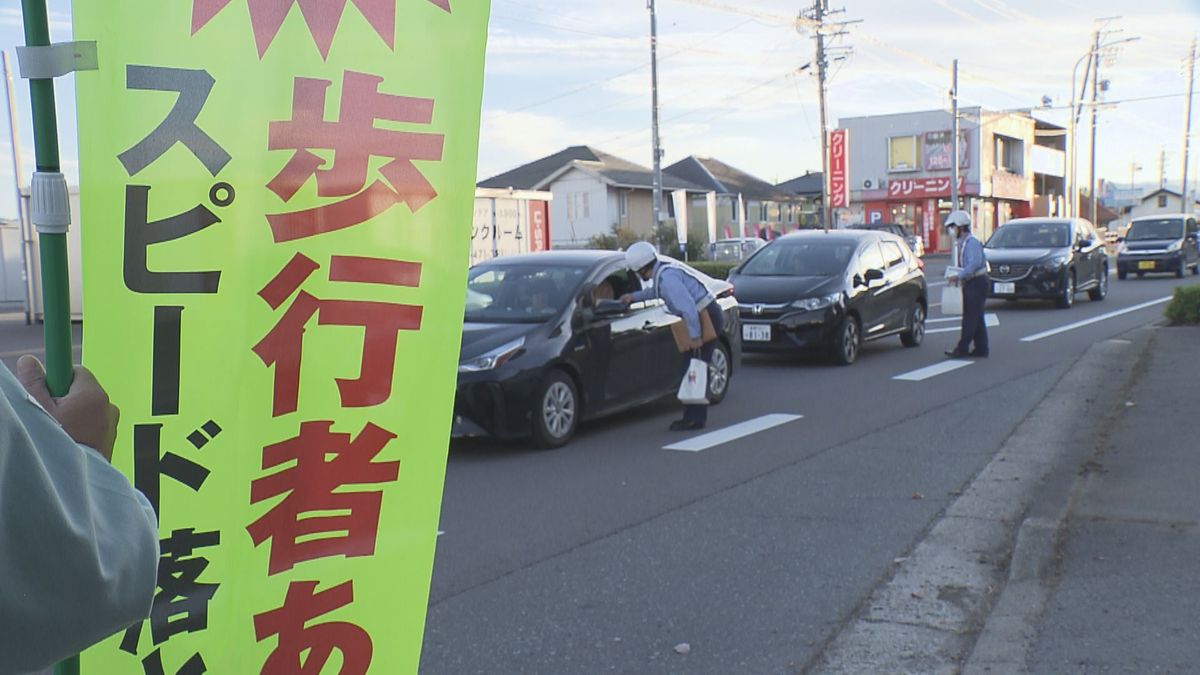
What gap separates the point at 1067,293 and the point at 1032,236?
1702 millimetres

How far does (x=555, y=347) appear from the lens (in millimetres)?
9094

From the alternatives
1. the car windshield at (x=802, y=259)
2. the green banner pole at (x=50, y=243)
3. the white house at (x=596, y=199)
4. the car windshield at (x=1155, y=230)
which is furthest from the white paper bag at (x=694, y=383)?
the white house at (x=596, y=199)

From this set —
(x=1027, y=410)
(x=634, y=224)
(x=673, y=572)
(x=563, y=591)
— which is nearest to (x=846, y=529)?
(x=673, y=572)

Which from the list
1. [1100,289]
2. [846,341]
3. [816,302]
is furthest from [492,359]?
[1100,289]

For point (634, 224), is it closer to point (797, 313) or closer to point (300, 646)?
point (797, 313)

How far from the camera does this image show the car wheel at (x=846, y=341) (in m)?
14.1

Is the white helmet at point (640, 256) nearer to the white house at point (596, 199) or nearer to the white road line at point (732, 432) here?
the white road line at point (732, 432)

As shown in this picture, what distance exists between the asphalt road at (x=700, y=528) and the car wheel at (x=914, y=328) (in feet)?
12.7

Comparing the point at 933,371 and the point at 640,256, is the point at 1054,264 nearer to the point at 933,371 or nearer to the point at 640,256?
the point at 933,371

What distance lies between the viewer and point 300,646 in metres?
2.03

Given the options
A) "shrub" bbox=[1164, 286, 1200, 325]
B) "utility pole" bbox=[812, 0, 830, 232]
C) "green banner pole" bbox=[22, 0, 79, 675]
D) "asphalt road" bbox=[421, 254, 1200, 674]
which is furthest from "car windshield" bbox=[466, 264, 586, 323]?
"utility pole" bbox=[812, 0, 830, 232]

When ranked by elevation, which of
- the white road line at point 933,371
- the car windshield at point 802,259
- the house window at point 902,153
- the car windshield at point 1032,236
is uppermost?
the house window at point 902,153

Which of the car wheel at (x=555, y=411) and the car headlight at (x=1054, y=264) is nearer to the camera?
the car wheel at (x=555, y=411)

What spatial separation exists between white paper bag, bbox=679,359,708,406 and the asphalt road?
15.6 inches
